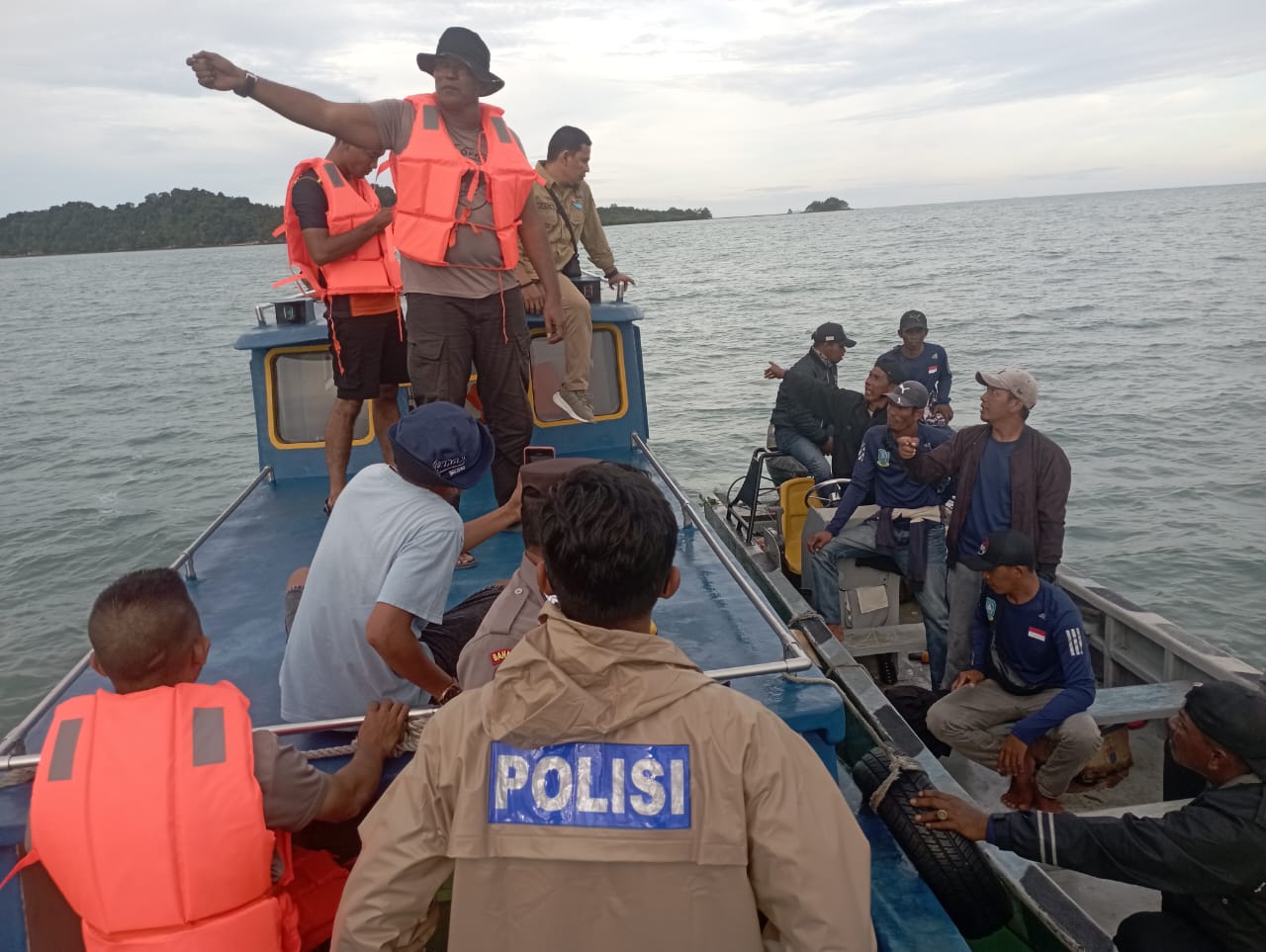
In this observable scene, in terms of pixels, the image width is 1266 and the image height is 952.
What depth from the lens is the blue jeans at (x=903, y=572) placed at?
5551mm

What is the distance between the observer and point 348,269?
515 cm

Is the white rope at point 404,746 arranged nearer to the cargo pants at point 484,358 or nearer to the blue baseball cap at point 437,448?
the blue baseball cap at point 437,448

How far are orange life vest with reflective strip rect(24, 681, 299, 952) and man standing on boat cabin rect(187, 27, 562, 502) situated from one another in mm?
2588

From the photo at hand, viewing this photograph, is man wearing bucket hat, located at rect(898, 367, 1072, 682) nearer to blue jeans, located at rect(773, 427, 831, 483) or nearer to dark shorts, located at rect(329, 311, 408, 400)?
blue jeans, located at rect(773, 427, 831, 483)

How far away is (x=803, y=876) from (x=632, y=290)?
42.7 meters

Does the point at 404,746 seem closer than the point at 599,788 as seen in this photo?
No

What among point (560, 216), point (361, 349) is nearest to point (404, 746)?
point (361, 349)

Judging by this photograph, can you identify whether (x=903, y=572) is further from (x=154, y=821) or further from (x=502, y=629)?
(x=154, y=821)

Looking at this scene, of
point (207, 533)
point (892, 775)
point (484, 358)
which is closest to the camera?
point (892, 775)

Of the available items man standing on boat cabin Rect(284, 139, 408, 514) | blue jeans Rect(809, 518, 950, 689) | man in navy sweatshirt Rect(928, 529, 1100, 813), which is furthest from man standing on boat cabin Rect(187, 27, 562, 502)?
man in navy sweatshirt Rect(928, 529, 1100, 813)

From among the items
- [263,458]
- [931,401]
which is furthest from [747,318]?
[263,458]

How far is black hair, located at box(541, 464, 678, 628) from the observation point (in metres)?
1.65

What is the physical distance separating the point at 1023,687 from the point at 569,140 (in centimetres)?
417

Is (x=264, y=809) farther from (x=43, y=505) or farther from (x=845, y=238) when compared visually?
(x=845, y=238)
